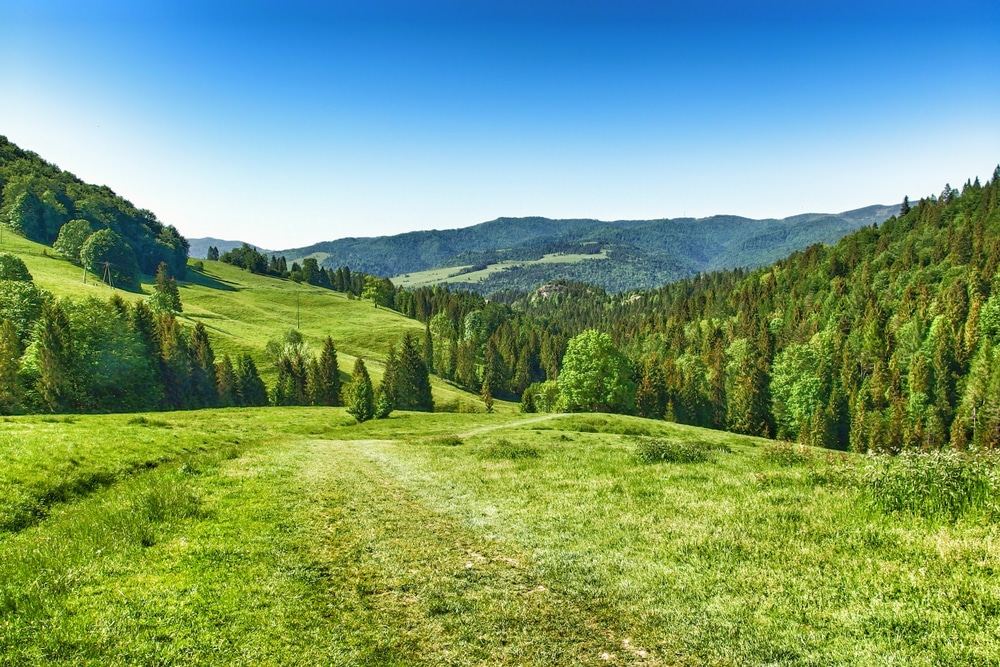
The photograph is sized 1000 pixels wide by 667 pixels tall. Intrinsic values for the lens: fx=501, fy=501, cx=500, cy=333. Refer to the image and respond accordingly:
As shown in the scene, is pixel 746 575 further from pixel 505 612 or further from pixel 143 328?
pixel 143 328

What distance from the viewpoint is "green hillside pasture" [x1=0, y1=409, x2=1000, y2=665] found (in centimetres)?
859

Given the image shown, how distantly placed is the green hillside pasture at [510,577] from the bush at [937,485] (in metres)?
0.65

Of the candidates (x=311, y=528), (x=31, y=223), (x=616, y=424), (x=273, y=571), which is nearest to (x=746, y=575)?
(x=273, y=571)

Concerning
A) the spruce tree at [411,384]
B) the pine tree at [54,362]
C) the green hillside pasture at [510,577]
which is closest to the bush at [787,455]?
the green hillside pasture at [510,577]

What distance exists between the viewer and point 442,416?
243 feet

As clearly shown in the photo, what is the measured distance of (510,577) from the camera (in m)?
11.8

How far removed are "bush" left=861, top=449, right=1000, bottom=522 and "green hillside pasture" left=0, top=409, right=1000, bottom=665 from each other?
2.15 feet

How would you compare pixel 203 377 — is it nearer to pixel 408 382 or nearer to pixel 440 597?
pixel 408 382

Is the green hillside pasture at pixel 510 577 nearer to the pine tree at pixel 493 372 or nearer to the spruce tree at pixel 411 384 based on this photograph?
the spruce tree at pixel 411 384

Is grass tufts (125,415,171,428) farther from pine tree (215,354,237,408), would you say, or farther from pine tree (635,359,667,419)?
pine tree (635,359,667,419)

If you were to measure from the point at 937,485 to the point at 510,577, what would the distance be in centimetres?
1162

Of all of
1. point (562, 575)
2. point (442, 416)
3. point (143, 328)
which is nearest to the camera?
point (562, 575)

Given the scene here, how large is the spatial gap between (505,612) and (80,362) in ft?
319

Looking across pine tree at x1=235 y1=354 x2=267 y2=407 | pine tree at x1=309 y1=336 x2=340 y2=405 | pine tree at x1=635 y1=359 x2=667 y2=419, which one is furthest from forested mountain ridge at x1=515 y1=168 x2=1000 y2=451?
pine tree at x1=235 y1=354 x2=267 y2=407
